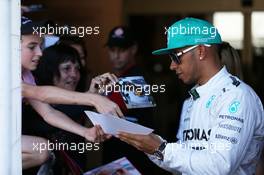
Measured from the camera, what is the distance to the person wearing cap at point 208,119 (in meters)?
3.10

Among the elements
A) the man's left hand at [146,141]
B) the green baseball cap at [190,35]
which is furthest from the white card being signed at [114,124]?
the green baseball cap at [190,35]

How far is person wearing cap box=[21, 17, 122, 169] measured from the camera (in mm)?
3754

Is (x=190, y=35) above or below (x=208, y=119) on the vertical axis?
above

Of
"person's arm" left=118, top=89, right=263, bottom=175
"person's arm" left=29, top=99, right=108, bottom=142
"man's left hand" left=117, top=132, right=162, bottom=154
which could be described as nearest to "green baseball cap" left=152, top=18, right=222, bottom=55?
"person's arm" left=118, top=89, right=263, bottom=175

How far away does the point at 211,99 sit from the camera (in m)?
3.29

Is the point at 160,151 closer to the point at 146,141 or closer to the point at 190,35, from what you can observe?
the point at 146,141

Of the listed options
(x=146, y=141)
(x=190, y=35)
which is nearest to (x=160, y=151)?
(x=146, y=141)

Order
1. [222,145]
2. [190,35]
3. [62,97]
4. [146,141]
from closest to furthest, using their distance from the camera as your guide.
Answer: [222,145] → [146,141] → [190,35] → [62,97]

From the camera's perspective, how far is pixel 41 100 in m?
3.85

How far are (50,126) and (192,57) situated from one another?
0.97 meters

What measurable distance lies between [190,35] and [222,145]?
0.55 meters

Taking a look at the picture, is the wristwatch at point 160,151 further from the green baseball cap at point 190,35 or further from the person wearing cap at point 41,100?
the person wearing cap at point 41,100

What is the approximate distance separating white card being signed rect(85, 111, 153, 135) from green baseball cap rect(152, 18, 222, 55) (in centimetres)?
39

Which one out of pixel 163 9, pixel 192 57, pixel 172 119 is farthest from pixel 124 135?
pixel 163 9
